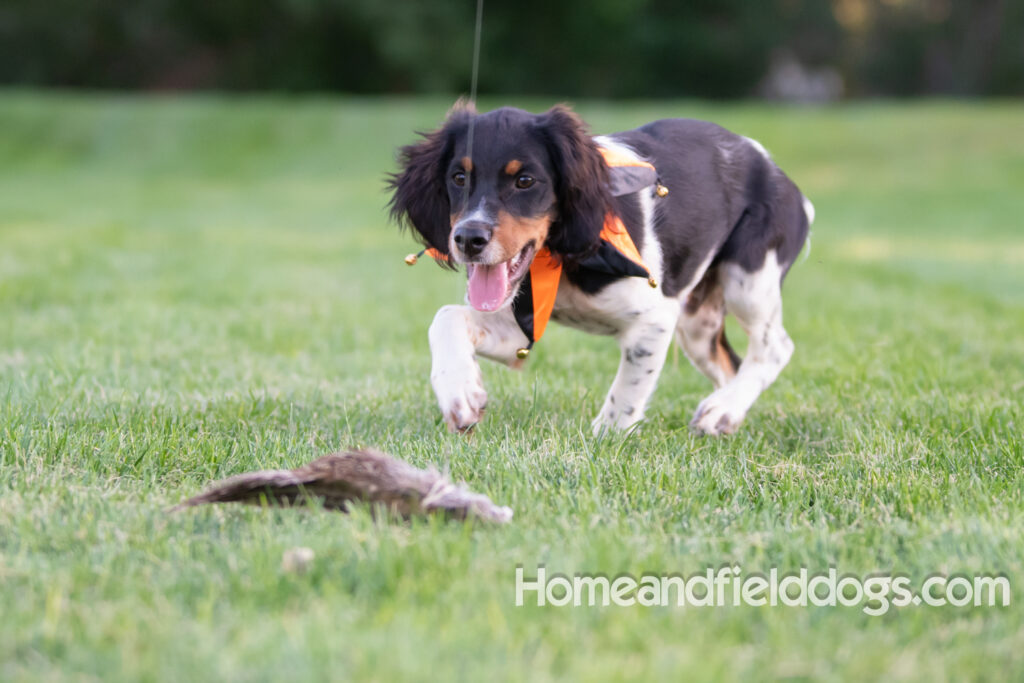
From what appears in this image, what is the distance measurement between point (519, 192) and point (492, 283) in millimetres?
355

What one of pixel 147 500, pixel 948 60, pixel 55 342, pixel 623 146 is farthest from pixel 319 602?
pixel 948 60

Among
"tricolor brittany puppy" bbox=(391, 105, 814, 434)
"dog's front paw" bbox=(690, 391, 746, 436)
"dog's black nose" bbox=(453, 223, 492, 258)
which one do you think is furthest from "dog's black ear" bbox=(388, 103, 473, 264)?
"dog's front paw" bbox=(690, 391, 746, 436)

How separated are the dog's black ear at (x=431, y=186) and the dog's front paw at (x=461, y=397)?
2.00 feet

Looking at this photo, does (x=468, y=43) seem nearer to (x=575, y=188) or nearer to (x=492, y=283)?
(x=575, y=188)

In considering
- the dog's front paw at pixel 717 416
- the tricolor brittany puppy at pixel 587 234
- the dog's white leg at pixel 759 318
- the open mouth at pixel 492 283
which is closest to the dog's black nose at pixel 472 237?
the tricolor brittany puppy at pixel 587 234

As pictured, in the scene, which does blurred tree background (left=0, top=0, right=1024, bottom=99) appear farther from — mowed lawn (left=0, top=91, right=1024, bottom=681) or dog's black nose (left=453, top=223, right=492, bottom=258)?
dog's black nose (left=453, top=223, right=492, bottom=258)

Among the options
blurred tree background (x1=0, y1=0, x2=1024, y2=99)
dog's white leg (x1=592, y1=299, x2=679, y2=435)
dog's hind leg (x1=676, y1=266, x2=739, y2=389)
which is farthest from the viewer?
blurred tree background (x1=0, y1=0, x2=1024, y2=99)

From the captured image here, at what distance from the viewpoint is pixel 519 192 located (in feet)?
12.3

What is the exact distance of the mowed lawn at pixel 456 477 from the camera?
202cm

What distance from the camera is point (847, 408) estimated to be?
14.1 feet

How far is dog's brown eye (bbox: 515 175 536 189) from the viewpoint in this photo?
3758 mm

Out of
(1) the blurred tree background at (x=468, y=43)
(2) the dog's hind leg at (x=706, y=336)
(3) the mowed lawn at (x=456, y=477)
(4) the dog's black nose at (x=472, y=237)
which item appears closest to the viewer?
(3) the mowed lawn at (x=456, y=477)

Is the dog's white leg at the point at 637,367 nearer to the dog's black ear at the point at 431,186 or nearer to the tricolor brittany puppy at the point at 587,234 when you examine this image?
the tricolor brittany puppy at the point at 587,234

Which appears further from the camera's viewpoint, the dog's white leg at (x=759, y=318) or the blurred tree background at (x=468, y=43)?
the blurred tree background at (x=468, y=43)
